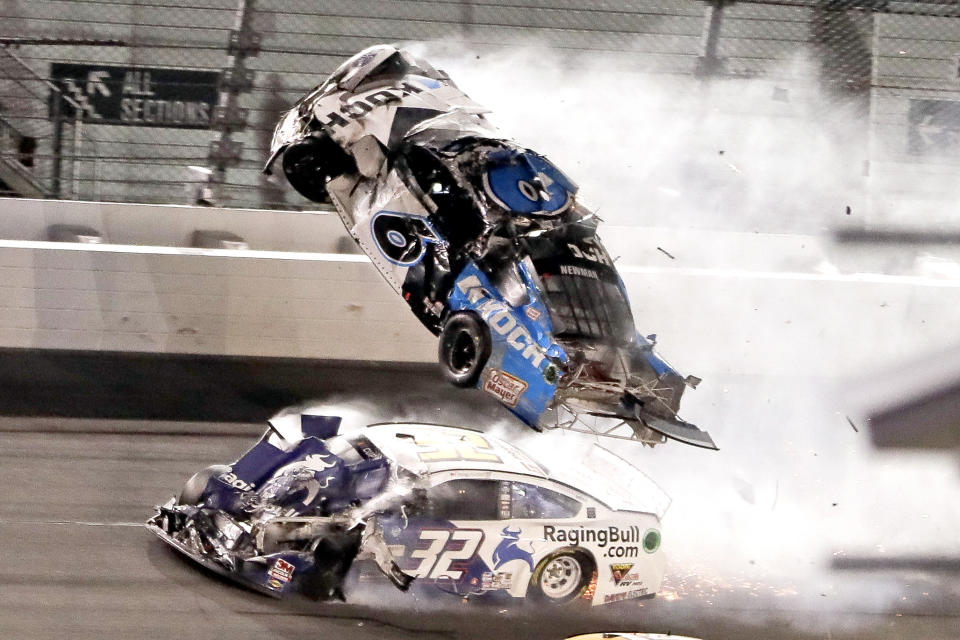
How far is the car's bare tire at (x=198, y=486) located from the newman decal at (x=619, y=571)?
2.33 meters

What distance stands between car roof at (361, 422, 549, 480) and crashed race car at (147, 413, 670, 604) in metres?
0.01

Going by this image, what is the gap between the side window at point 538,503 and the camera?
6652mm

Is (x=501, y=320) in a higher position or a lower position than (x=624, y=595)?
higher

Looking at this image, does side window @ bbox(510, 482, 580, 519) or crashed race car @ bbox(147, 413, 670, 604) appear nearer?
crashed race car @ bbox(147, 413, 670, 604)

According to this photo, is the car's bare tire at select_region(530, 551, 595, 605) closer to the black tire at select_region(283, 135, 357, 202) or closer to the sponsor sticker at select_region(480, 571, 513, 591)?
the sponsor sticker at select_region(480, 571, 513, 591)

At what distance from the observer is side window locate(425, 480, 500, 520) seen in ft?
21.2

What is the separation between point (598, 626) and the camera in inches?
265

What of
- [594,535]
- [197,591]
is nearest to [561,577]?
[594,535]

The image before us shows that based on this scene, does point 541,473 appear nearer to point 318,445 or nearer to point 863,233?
point 318,445

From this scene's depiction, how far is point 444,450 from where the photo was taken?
22.5 ft

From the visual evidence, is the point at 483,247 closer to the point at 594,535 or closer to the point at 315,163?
the point at 315,163

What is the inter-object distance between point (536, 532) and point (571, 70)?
6.33 meters

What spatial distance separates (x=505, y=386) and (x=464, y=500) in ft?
2.85

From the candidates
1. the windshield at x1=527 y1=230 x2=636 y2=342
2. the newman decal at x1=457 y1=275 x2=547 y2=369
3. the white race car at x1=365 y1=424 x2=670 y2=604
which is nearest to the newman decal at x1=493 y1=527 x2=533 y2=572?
the white race car at x1=365 y1=424 x2=670 y2=604
